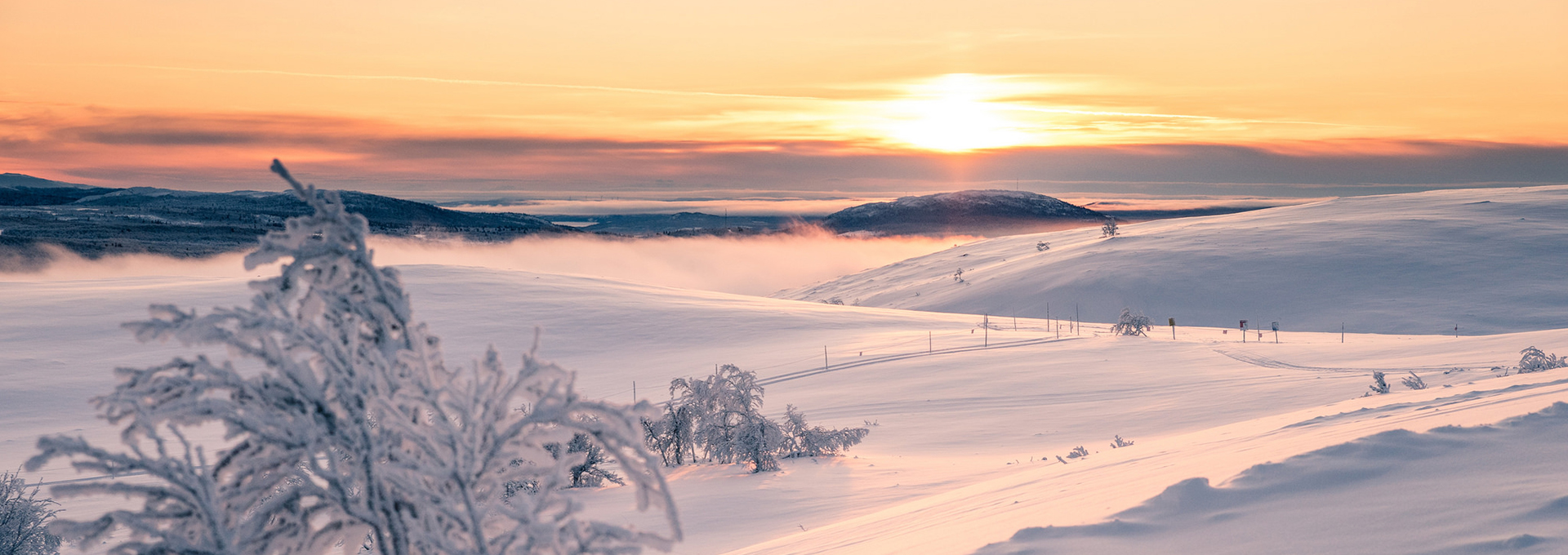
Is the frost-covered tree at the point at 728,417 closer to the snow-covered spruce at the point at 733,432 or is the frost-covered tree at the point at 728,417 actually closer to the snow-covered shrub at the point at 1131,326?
the snow-covered spruce at the point at 733,432

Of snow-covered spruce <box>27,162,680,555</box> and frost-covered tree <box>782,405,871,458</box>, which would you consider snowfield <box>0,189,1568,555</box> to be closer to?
frost-covered tree <box>782,405,871,458</box>

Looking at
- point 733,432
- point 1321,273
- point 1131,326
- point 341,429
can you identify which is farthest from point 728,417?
point 1321,273

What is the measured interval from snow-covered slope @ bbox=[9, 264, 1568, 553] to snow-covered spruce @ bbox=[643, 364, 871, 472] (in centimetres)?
56

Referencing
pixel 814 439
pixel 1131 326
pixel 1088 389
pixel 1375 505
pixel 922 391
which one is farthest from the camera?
pixel 1131 326

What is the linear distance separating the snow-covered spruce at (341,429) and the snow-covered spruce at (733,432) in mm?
12960

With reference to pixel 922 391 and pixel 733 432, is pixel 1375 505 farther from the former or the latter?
pixel 922 391

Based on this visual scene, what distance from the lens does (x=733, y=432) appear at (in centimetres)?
1692

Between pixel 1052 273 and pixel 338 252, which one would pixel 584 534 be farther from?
pixel 1052 273

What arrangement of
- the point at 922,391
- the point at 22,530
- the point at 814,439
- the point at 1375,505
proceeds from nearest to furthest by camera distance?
the point at 1375,505
the point at 22,530
the point at 814,439
the point at 922,391

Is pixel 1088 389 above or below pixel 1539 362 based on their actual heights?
below

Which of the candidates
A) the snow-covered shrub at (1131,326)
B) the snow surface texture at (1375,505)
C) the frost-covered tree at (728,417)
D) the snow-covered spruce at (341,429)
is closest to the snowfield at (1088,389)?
the snow surface texture at (1375,505)

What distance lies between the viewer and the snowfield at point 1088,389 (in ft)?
16.5

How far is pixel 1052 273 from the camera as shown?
174 ft

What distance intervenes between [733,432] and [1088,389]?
8.94 m
